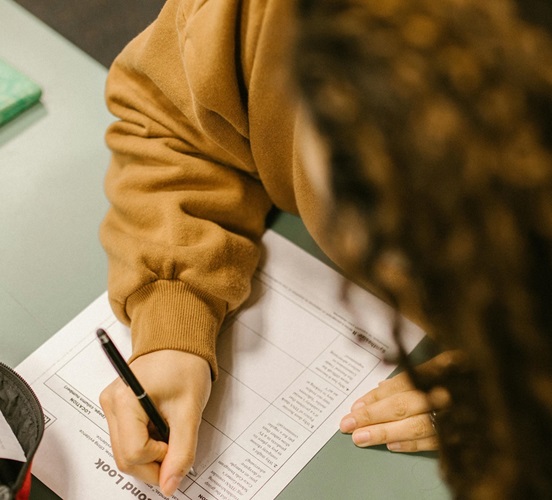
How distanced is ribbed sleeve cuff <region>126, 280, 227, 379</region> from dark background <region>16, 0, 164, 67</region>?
15.2 inches

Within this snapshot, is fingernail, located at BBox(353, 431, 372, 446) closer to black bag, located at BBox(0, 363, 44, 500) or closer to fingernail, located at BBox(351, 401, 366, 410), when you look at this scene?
fingernail, located at BBox(351, 401, 366, 410)

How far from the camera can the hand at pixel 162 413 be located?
61 cm

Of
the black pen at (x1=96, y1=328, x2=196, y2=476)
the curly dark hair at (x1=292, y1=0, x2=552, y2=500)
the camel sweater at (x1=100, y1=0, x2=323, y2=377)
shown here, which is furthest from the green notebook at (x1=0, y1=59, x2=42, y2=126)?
the curly dark hair at (x1=292, y1=0, x2=552, y2=500)

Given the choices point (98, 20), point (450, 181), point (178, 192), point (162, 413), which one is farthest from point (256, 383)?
point (98, 20)

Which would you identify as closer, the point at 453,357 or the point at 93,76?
the point at 453,357

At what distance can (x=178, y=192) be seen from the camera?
28.6 inches

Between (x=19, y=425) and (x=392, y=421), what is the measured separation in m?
0.33

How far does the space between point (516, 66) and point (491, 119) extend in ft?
A: 0.08

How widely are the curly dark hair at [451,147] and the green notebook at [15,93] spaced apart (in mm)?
640

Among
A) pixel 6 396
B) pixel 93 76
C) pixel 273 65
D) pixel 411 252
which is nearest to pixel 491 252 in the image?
pixel 411 252

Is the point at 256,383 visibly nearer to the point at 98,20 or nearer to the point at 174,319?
the point at 174,319

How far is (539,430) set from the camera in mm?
380

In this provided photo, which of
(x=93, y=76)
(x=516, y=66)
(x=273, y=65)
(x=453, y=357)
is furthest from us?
(x=93, y=76)

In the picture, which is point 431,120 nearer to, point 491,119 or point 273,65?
point 491,119
